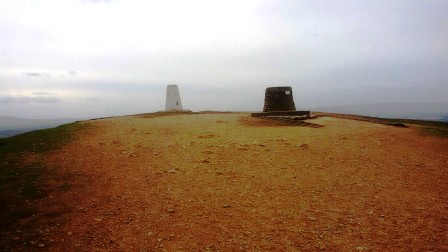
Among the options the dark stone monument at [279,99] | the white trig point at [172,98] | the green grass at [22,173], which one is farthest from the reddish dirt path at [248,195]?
the white trig point at [172,98]

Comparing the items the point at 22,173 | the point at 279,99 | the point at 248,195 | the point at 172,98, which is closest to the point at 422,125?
the point at 279,99

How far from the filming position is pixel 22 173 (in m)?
6.42

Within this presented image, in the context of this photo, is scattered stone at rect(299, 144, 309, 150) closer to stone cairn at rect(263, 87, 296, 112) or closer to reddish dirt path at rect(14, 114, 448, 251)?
reddish dirt path at rect(14, 114, 448, 251)

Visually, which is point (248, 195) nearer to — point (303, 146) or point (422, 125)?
point (303, 146)

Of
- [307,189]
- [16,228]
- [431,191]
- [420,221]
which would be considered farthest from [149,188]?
[431,191]

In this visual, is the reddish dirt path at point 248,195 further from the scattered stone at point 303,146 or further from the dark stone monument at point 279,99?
the dark stone monument at point 279,99

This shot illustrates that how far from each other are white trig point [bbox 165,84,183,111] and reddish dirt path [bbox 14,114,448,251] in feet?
42.2

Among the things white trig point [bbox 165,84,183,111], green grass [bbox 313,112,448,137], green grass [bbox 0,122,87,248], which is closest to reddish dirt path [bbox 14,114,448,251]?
green grass [bbox 0,122,87,248]

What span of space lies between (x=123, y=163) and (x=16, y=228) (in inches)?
119

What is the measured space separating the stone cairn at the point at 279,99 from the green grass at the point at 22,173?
30.9ft

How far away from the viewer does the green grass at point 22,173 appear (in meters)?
4.74

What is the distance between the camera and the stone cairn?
15.6 metres

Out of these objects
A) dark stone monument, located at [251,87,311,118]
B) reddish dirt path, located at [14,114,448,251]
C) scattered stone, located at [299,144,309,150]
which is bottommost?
reddish dirt path, located at [14,114,448,251]

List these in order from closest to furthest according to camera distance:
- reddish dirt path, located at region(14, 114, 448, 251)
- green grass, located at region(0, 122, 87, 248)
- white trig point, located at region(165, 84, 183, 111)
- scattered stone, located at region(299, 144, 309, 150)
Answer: reddish dirt path, located at region(14, 114, 448, 251), green grass, located at region(0, 122, 87, 248), scattered stone, located at region(299, 144, 309, 150), white trig point, located at region(165, 84, 183, 111)
